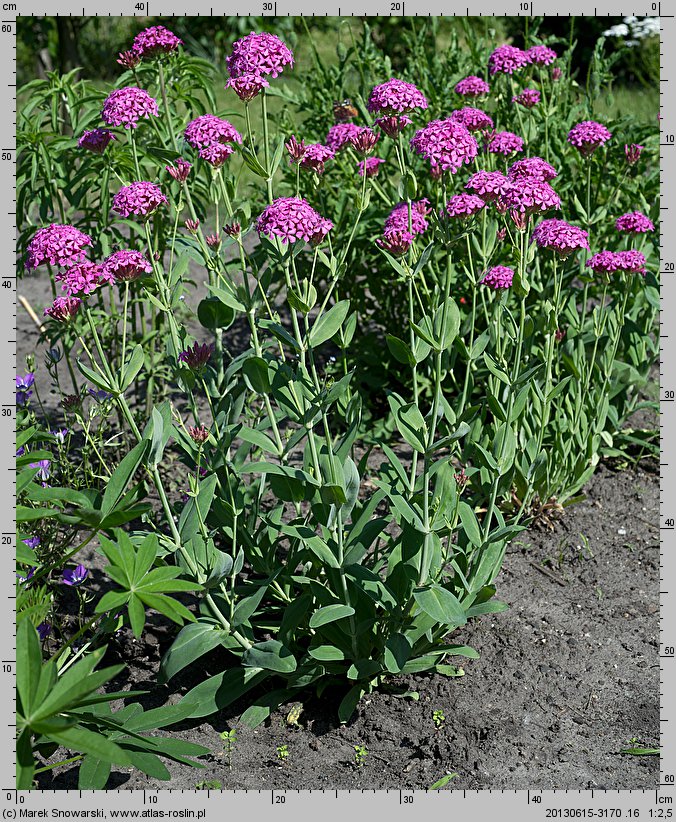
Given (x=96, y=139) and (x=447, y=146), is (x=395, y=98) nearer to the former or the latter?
(x=447, y=146)

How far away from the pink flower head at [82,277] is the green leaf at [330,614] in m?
1.00

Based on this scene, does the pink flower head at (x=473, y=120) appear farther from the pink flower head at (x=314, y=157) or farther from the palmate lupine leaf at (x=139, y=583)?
the palmate lupine leaf at (x=139, y=583)

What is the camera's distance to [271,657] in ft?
7.59

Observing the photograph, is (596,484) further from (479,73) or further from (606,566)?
(479,73)

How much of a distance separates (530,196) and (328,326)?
0.64 meters

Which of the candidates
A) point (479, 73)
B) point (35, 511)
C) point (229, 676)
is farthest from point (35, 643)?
point (479, 73)

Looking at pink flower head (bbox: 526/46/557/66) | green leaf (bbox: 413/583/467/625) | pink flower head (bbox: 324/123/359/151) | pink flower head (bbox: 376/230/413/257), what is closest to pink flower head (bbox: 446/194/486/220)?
pink flower head (bbox: 376/230/413/257)

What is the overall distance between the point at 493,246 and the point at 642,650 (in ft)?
4.58

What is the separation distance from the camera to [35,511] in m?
2.03

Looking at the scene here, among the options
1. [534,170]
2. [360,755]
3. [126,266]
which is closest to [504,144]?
[534,170]

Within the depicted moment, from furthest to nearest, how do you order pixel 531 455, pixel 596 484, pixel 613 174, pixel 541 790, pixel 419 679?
pixel 613 174
pixel 596 484
pixel 531 455
pixel 419 679
pixel 541 790

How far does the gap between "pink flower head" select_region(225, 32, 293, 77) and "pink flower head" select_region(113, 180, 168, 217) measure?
380 mm

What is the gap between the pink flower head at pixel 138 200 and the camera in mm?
2221

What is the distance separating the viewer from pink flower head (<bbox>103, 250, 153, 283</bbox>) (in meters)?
2.14
